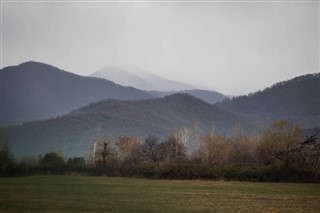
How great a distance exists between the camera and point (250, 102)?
140000mm

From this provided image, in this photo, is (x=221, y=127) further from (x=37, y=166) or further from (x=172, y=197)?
(x=172, y=197)

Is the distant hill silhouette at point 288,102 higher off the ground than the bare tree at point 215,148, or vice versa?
the distant hill silhouette at point 288,102

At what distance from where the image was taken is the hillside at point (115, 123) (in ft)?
332

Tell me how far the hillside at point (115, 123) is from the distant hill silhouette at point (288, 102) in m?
9.84

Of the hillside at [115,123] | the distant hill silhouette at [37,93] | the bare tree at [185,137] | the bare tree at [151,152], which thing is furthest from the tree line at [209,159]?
the distant hill silhouette at [37,93]

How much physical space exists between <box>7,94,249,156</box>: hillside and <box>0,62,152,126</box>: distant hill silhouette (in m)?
28.2

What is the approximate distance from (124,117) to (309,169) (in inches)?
3114

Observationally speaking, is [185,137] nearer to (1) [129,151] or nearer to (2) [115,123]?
(1) [129,151]

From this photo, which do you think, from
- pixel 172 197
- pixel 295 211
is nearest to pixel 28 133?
pixel 172 197

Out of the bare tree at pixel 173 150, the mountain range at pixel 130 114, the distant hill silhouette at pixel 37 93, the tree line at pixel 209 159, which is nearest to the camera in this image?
the tree line at pixel 209 159

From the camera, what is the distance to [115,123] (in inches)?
4530

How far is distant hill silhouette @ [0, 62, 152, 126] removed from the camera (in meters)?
147

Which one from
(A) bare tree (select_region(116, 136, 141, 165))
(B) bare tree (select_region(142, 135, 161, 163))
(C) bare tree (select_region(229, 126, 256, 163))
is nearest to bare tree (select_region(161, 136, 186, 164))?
(B) bare tree (select_region(142, 135, 161, 163))

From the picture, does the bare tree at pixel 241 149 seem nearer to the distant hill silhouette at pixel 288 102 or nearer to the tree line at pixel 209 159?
the tree line at pixel 209 159
